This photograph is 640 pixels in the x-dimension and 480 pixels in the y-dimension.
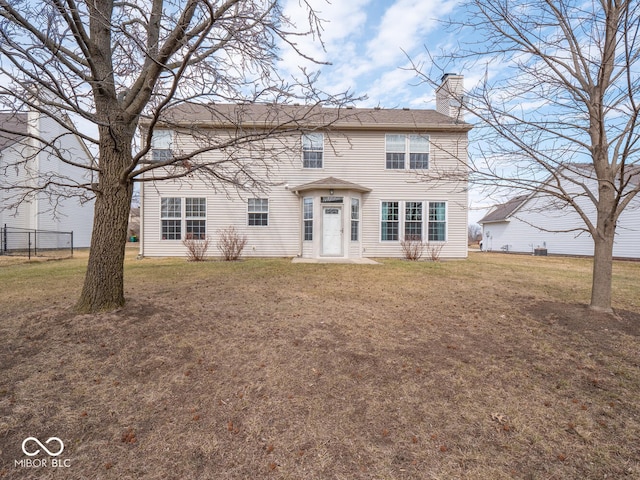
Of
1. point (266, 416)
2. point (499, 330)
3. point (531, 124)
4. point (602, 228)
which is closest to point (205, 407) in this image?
point (266, 416)

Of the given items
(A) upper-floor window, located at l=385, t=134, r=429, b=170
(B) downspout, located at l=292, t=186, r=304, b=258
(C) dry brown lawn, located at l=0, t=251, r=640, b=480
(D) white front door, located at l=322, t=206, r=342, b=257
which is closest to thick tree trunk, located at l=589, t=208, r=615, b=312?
(C) dry brown lawn, located at l=0, t=251, r=640, b=480

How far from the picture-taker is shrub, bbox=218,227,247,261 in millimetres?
11516

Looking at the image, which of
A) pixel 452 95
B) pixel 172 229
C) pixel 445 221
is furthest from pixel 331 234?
pixel 452 95

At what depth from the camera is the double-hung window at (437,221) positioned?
1279cm

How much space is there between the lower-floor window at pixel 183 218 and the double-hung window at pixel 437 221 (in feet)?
30.4

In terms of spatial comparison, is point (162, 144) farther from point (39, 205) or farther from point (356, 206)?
point (39, 205)

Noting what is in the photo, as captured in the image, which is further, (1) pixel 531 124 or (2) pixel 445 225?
(2) pixel 445 225

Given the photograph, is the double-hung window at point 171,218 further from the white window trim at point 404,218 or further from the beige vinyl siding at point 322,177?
the white window trim at point 404,218

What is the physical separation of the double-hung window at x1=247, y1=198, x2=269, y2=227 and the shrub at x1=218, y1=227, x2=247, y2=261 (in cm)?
74

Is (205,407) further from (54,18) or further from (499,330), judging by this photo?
(54,18)

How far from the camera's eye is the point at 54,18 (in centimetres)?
346

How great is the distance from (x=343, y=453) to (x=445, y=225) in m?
12.1

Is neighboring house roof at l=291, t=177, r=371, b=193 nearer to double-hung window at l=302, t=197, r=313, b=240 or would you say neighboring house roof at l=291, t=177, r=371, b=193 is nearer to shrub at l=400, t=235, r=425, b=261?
double-hung window at l=302, t=197, r=313, b=240

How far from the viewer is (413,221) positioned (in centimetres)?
1279
